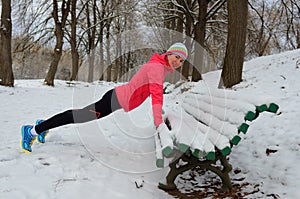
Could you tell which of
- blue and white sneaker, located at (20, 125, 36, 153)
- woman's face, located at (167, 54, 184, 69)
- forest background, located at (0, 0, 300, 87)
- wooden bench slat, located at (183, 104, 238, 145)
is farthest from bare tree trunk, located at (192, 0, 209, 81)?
blue and white sneaker, located at (20, 125, 36, 153)

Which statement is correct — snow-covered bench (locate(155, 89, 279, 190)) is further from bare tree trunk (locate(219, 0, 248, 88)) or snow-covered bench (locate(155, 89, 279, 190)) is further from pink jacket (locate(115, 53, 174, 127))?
bare tree trunk (locate(219, 0, 248, 88))

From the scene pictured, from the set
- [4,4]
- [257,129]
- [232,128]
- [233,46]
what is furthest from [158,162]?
[4,4]

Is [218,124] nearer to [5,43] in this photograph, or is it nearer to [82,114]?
[82,114]

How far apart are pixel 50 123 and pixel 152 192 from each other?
134cm

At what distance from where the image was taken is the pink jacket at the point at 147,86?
274 cm

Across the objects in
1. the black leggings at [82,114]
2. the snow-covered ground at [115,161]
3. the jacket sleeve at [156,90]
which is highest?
the jacket sleeve at [156,90]

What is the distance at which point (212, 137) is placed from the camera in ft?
8.32

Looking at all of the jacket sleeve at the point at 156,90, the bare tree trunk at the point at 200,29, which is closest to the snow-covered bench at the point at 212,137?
the jacket sleeve at the point at 156,90

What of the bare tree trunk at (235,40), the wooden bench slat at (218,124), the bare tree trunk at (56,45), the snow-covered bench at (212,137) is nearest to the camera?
the snow-covered bench at (212,137)

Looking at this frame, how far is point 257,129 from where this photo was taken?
149 inches

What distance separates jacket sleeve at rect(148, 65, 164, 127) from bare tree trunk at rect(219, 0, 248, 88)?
3976 mm

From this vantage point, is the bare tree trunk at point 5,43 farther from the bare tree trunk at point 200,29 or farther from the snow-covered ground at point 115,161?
the bare tree trunk at point 200,29

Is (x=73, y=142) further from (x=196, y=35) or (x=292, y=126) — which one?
(x=196, y=35)

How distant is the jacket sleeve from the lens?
106 inches
